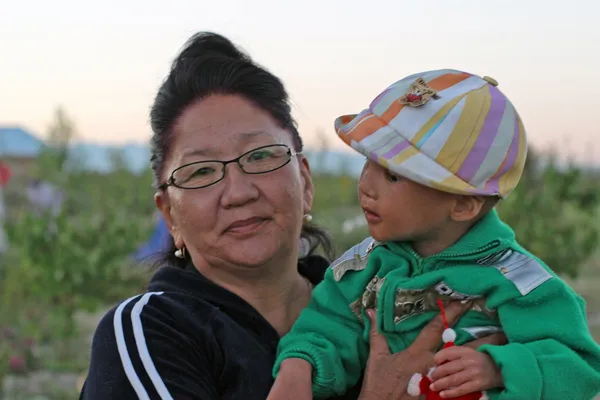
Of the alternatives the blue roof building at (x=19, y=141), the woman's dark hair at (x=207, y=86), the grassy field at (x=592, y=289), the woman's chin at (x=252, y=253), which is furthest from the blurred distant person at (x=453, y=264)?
the blue roof building at (x=19, y=141)

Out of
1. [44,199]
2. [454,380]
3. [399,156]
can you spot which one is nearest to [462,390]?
[454,380]

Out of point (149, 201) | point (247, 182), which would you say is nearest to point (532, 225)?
point (247, 182)

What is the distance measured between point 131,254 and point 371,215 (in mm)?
7152

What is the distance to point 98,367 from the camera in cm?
197

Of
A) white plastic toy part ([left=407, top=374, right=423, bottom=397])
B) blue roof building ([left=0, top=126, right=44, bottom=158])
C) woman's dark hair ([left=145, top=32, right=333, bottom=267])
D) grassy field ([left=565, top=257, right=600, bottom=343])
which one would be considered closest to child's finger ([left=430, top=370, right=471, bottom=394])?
white plastic toy part ([left=407, top=374, right=423, bottom=397])

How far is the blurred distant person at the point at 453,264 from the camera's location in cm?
181

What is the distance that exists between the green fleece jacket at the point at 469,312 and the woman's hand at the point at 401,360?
3cm

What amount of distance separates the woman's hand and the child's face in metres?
0.21

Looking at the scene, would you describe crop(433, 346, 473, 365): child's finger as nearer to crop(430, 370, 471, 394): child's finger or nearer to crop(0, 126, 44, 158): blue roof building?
crop(430, 370, 471, 394): child's finger

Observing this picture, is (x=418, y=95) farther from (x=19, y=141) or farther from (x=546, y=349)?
(x=19, y=141)

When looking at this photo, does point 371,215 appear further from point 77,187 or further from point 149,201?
point 149,201

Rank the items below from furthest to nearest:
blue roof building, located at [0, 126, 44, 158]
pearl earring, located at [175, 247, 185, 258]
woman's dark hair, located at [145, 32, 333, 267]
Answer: blue roof building, located at [0, 126, 44, 158]
pearl earring, located at [175, 247, 185, 258]
woman's dark hair, located at [145, 32, 333, 267]

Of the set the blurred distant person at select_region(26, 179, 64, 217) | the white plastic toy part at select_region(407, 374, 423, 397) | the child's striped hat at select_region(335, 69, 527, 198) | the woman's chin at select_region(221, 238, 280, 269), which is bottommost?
the blurred distant person at select_region(26, 179, 64, 217)

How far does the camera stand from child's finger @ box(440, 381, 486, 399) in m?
1.78
